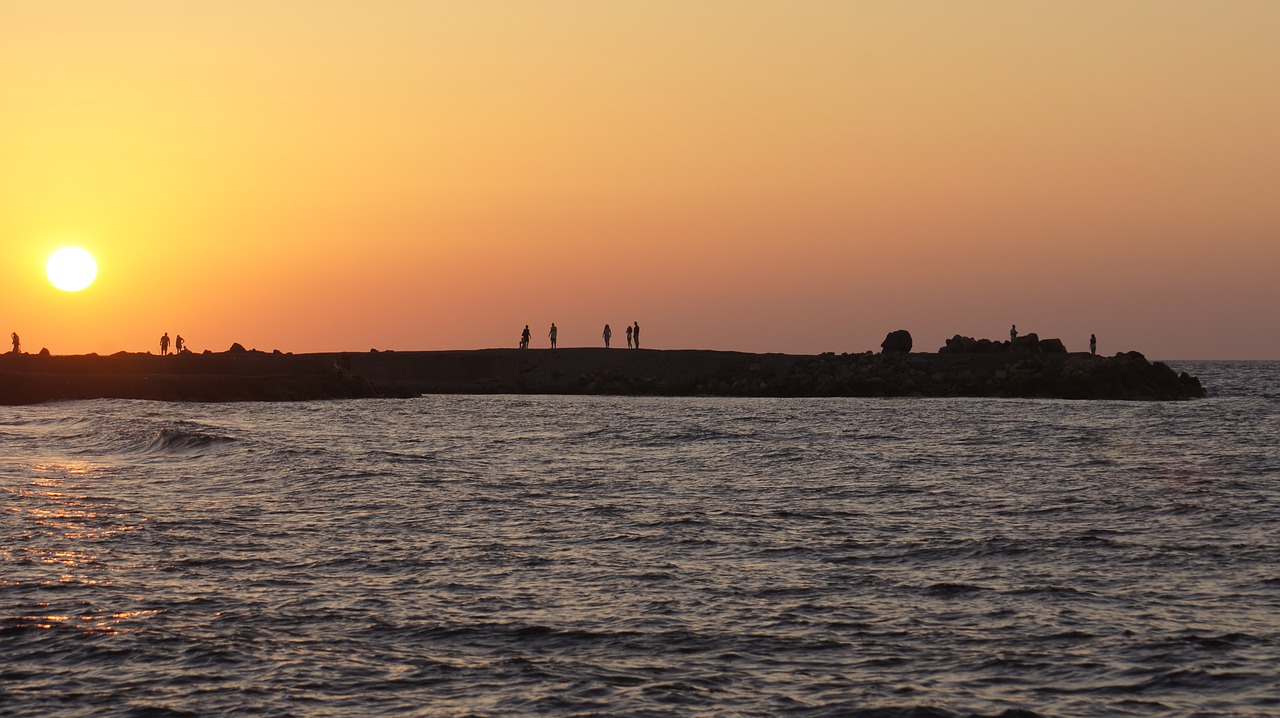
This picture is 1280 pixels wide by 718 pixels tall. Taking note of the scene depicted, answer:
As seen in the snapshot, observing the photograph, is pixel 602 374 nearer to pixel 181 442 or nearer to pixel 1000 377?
pixel 1000 377

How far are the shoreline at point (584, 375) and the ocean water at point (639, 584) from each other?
34.1 m

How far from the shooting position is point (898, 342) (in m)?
87.9

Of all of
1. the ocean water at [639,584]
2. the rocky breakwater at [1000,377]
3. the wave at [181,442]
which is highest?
the rocky breakwater at [1000,377]

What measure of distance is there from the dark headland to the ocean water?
1353 inches

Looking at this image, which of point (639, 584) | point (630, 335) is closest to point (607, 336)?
point (630, 335)

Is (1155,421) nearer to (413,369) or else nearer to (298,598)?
(298,598)

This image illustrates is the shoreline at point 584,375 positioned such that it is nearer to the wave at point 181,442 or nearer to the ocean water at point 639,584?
the wave at point 181,442

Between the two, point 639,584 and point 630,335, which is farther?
point 630,335

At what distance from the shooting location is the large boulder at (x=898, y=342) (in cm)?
8775

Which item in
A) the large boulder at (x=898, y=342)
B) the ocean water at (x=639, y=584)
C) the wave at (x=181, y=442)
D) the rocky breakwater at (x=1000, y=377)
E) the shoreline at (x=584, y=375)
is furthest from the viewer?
the large boulder at (x=898, y=342)

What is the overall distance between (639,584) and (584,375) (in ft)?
217

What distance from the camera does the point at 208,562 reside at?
18.0m

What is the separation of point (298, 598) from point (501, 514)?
807 centimetres

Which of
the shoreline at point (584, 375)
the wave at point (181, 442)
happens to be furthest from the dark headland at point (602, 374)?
the wave at point (181, 442)
